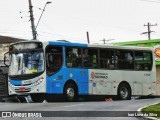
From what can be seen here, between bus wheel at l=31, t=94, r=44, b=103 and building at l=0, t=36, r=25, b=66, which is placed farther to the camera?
building at l=0, t=36, r=25, b=66

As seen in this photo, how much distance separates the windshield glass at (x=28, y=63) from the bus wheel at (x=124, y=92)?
612cm

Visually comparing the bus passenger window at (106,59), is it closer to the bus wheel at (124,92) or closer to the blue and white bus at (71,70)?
the blue and white bus at (71,70)

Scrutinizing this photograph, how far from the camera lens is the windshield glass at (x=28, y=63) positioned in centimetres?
2312

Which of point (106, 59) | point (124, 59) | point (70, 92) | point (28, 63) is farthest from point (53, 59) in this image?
point (124, 59)

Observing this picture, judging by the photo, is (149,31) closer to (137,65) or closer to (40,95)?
(137,65)

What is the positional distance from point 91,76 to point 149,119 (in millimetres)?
11545

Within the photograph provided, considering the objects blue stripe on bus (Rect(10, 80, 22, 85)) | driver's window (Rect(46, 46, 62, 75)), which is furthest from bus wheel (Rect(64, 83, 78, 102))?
blue stripe on bus (Rect(10, 80, 22, 85))

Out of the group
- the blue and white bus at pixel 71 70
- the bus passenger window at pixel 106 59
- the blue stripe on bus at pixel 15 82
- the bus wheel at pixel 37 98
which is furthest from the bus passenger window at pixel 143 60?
the blue stripe on bus at pixel 15 82

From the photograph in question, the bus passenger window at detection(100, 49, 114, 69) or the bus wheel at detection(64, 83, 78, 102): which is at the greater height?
the bus passenger window at detection(100, 49, 114, 69)

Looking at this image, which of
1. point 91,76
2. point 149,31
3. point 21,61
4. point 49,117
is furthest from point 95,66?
point 149,31

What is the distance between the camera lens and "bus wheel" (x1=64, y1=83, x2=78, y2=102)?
24.1m

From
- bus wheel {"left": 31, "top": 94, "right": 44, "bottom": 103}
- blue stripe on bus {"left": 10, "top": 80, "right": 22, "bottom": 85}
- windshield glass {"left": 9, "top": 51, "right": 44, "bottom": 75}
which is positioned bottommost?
bus wheel {"left": 31, "top": 94, "right": 44, "bottom": 103}

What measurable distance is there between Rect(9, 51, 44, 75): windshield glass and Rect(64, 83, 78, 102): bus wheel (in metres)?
1.83

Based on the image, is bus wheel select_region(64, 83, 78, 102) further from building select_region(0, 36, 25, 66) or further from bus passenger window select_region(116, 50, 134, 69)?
building select_region(0, 36, 25, 66)
